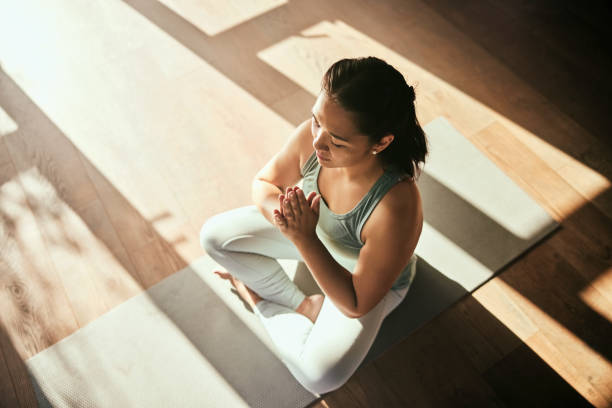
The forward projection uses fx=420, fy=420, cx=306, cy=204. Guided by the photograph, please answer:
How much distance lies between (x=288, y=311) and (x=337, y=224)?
0.45 m

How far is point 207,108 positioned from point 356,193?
4.16 feet

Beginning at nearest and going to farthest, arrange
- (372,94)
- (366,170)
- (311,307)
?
(372,94)
(366,170)
(311,307)

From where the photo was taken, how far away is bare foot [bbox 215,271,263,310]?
154 cm

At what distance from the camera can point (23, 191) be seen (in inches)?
75.1

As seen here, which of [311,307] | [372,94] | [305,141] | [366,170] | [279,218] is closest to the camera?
[372,94]

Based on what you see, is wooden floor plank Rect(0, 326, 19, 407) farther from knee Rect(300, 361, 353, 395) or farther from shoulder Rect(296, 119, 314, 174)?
shoulder Rect(296, 119, 314, 174)

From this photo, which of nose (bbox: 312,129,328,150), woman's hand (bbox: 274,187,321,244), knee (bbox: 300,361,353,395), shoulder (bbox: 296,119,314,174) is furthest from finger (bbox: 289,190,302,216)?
knee (bbox: 300,361,353,395)

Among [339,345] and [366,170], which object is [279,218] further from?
[339,345]

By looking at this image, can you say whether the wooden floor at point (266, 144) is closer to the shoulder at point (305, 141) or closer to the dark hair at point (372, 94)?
the shoulder at point (305, 141)

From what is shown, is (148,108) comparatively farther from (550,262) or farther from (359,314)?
(550,262)

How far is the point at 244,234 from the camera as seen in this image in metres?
1.38

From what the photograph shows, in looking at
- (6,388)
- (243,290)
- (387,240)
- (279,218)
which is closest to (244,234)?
(243,290)

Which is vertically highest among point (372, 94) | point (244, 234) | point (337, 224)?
point (372, 94)

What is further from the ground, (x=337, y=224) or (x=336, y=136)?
(x=336, y=136)
